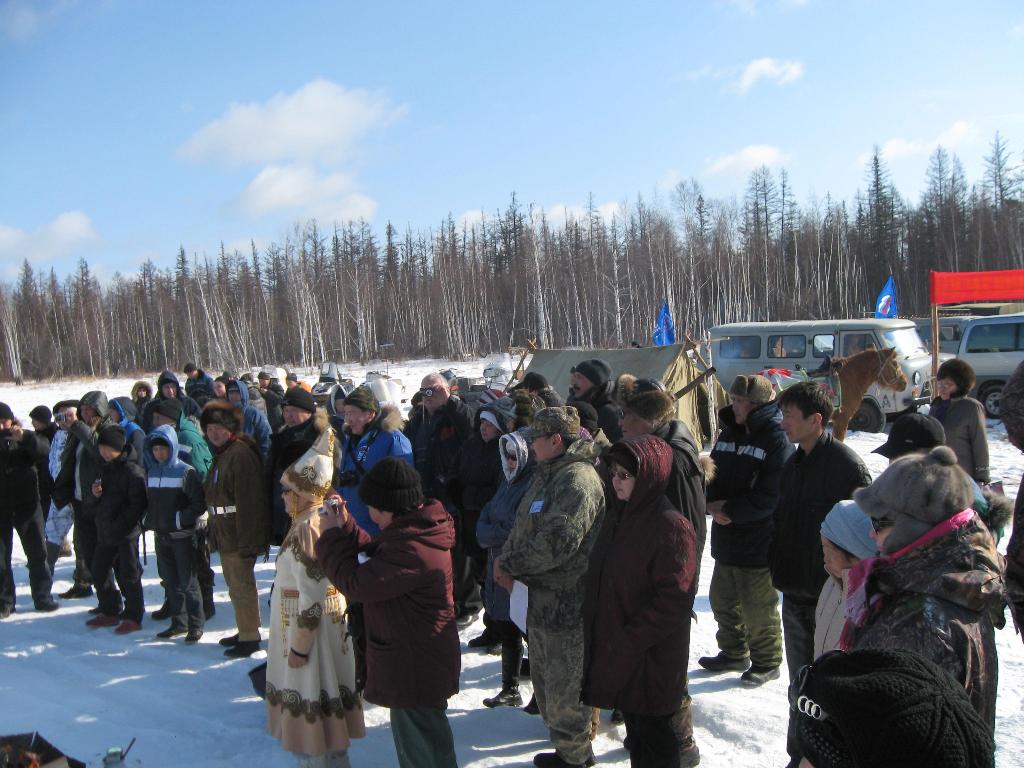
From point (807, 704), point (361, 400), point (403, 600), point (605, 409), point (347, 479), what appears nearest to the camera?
point (807, 704)

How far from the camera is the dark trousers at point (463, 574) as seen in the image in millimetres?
5797

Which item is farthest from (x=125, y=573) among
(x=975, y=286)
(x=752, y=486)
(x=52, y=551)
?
(x=975, y=286)

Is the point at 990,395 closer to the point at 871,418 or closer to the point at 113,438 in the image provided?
the point at 871,418

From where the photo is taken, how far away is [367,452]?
17.8 ft

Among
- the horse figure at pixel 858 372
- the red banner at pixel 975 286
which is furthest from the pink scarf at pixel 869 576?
the red banner at pixel 975 286

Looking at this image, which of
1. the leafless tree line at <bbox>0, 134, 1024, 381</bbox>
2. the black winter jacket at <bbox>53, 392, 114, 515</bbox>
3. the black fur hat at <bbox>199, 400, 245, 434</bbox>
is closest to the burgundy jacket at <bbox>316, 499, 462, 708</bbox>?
the black fur hat at <bbox>199, 400, 245, 434</bbox>

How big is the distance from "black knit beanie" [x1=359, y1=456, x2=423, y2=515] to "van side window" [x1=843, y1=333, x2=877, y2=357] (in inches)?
534

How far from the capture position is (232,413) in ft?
17.9

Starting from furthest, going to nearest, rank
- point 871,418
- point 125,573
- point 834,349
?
point 834,349 → point 871,418 → point 125,573

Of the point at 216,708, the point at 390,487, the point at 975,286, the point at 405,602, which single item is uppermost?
the point at 975,286

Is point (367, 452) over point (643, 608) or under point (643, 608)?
over

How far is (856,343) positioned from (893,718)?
1521cm

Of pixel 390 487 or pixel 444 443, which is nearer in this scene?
pixel 390 487

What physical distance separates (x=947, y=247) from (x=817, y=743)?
2045 inches
